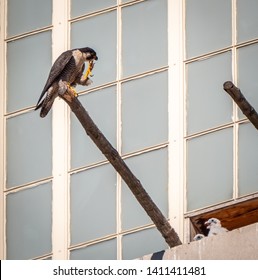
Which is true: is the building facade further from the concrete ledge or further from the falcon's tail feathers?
the concrete ledge

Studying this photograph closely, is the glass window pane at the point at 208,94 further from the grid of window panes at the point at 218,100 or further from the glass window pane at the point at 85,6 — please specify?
the glass window pane at the point at 85,6

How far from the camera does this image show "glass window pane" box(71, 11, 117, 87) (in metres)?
19.0

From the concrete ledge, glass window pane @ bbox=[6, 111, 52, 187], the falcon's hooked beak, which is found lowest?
the concrete ledge

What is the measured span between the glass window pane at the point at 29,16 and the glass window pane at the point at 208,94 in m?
0.93

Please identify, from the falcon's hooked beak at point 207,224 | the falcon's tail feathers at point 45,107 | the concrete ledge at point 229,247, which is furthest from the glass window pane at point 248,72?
the concrete ledge at point 229,247

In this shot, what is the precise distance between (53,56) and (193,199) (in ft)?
4.12

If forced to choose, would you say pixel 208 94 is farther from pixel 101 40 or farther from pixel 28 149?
pixel 28 149

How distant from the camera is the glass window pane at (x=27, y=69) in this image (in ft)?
62.6

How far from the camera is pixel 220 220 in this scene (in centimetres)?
1847

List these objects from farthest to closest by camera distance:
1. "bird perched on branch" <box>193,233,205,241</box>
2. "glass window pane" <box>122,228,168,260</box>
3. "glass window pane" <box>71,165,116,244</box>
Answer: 1. "glass window pane" <box>71,165,116,244</box>
2. "glass window pane" <box>122,228,168,260</box>
3. "bird perched on branch" <box>193,233,205,241</box>

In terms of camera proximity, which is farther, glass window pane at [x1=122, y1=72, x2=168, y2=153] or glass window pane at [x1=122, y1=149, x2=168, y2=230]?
glass window pane at [x1=122, y1=72, x2=168, y2=153]

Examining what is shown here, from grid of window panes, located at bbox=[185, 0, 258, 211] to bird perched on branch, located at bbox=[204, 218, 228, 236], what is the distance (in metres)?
0.24

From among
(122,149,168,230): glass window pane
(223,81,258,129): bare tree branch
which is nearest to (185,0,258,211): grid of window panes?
(122,149,168,230): glass window pane
